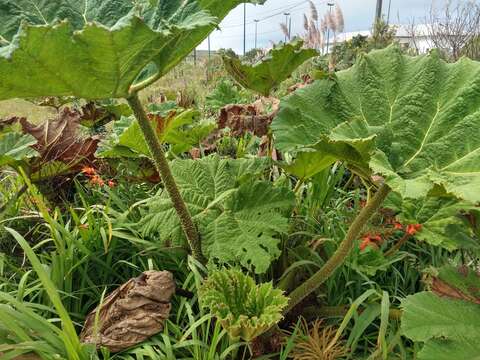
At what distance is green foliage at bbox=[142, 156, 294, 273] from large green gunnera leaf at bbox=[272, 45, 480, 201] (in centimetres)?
28

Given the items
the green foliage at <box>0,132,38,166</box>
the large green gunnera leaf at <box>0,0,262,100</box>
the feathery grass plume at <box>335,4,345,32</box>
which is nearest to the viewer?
the large green gunnera leaf at <box>0,0,262,100</box>

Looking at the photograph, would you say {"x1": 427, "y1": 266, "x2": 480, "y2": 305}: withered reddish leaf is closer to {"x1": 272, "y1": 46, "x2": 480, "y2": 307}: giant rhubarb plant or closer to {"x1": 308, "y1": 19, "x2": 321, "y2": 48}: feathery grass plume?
{"x1": 272, "y1": 46, "x2": 480, "y2": 307}: giant rhubarb plant

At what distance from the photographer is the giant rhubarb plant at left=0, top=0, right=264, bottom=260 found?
0.92 metres

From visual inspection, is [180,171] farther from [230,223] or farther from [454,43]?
[454,43]

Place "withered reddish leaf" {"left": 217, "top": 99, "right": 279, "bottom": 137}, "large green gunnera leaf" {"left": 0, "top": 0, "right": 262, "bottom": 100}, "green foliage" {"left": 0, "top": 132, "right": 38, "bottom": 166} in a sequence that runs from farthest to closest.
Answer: "withered reddish leaf" {"left": 217, "top": 99, "right": 279, "bottom": 137} → "green foliage" {"left": 0, "top": 132, "right": 38, "bottom": 166} → "large green gunnera leaf" {"left": 0, "top": 0, "right": 262, "bottom": 100}

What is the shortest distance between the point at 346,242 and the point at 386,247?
670 millimetres

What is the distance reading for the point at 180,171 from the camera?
1673 millimetres

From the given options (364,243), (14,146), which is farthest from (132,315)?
(14,146)

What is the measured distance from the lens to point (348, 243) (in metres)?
1.28

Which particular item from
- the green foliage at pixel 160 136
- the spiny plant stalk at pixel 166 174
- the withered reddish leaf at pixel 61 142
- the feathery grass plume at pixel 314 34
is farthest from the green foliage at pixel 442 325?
the feathery grass plume at pixel 314 34

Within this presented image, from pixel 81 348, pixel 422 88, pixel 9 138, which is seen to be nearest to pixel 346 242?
pixel 422 88

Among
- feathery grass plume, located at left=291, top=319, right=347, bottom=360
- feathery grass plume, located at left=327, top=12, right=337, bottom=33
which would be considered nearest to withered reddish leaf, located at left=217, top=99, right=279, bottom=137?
feathery grass plume, located at left=291, top=319, right=347, bottom=360

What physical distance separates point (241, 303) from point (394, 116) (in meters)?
0.74

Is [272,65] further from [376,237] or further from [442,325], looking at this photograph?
[442,325]
